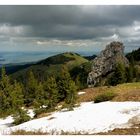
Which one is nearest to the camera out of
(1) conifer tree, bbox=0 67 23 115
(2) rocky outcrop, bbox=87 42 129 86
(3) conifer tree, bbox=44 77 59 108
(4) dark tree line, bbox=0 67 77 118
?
(4) dark tree line, bbox=0 67 77 118

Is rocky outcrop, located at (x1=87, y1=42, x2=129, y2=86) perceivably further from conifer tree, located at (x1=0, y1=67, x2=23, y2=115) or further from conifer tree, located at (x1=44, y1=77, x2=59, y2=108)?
conifer tree, located at (x1=44, y1=77, x2=59, y2=108)

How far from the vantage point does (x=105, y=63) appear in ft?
446

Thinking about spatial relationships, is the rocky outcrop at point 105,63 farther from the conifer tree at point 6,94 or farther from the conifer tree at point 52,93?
the conifer tree at point 52,93

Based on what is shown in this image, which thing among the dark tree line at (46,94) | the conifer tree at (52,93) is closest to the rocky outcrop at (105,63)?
the dark tree line at (46,94)

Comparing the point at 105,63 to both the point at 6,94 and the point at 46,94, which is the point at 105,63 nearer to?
the point at 6,94

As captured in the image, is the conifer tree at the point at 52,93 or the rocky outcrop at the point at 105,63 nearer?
the conifer tree at the point at 52,93

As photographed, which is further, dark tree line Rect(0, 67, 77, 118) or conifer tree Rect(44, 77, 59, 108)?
conifer tree Rect(44, 77, 59, 108)

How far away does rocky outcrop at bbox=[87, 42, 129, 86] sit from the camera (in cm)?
13475

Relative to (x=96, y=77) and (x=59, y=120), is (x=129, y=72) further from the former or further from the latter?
(x=59, y=120)

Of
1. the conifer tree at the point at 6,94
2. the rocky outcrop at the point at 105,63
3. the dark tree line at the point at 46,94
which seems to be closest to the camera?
the dark tree line at the point at 46,94

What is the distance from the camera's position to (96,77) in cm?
13512

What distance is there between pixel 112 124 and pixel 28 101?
63946mm

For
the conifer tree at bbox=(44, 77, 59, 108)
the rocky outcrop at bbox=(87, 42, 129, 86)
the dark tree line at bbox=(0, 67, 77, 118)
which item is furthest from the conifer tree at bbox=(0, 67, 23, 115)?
the rocky outcrop at bbox=(87, 42, 129, 86)

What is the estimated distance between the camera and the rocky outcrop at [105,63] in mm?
134750
